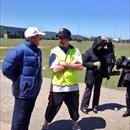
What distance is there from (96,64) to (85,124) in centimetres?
130

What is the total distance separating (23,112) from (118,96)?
17.3 feet

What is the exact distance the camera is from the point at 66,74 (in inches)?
274

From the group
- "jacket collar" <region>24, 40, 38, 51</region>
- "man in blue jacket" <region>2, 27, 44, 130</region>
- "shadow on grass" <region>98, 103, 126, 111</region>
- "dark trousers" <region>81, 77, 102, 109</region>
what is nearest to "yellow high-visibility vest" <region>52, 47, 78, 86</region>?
"man in blue jacket" <region>2, 27, 44, 130</region>

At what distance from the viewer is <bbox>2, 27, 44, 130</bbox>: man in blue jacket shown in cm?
598

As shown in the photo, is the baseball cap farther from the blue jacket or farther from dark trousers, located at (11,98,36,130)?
dark trousers, located at (11,98,36,130)

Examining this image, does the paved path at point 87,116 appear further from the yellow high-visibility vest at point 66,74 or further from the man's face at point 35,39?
the man's face at point 35,39

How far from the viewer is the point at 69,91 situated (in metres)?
6.93

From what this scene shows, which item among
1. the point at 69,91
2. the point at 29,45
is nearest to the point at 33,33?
the point at 29,45

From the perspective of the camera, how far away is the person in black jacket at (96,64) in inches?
333

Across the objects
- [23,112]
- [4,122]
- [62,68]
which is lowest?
[4,122]

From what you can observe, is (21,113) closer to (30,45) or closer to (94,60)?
(30,45)

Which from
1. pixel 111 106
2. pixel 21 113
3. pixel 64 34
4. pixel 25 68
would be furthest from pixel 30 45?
pixel 111 106

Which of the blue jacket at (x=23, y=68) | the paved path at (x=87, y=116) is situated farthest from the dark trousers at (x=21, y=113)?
the paved path at (x=87, y=116)

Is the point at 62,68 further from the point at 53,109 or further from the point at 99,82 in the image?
the point at 99,82
